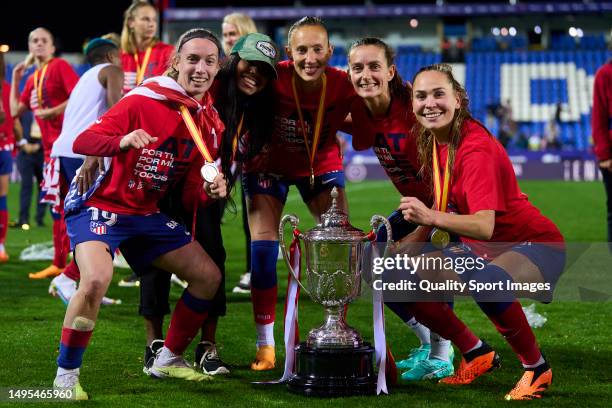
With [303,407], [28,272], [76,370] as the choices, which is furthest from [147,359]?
[28,272]

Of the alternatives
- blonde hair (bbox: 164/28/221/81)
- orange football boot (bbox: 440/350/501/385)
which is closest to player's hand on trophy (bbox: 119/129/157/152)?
blonde hair (bbox: 164/28/221/81)

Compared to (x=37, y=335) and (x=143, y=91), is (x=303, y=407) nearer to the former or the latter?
(x=143, y=91)

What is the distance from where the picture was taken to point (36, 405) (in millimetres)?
4148

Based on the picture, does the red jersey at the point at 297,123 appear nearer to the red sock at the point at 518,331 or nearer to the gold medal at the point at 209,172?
the gold medal at the point at 209,172

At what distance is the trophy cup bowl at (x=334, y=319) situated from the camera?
4.40 m

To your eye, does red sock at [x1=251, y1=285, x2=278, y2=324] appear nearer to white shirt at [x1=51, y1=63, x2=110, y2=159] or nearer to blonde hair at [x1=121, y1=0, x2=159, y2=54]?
white shirt at [x1=51, y1=63, x2=110, y2=159]

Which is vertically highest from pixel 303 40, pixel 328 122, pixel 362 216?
pixel 303 40

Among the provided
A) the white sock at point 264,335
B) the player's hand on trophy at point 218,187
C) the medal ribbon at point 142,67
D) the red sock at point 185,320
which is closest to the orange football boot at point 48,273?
the medal ribbon at point 142,67

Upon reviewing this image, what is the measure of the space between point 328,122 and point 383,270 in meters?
1.07

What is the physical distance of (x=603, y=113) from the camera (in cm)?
839

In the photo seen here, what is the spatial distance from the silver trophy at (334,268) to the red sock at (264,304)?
692 millimetres

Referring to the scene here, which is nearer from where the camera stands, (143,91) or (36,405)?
(36,405)

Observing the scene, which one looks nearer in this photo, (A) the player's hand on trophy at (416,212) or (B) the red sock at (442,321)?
(A) the player's hand on trophy at (416,212)

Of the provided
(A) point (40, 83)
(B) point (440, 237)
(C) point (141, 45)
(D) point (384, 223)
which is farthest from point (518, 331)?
(A) point (40, 83)
